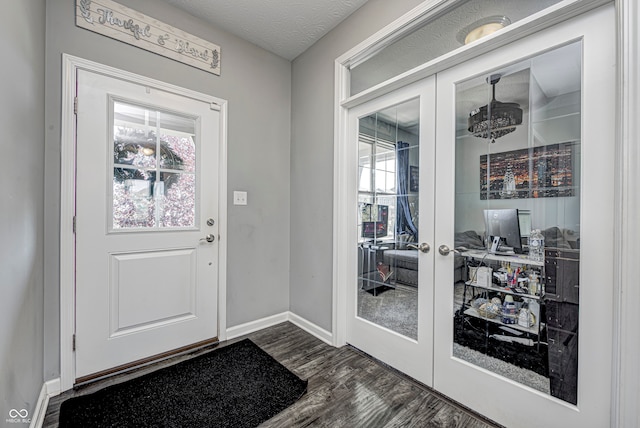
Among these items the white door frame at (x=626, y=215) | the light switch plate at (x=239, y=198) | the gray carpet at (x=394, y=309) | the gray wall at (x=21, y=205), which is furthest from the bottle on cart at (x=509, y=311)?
the gray wall at (x=21, y=205)

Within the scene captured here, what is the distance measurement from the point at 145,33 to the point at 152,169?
99cm

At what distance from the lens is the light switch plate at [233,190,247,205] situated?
8.00 ft

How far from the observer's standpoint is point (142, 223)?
2008 mm

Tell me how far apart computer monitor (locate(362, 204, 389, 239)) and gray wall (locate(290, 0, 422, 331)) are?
311mm

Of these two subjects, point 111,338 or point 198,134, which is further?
point 198,134

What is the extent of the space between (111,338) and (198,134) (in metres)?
1.62

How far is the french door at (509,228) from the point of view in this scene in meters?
1.18

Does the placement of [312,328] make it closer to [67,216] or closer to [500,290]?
[500,290]

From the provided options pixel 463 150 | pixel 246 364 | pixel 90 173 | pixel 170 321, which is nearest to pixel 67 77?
pixel 90 173

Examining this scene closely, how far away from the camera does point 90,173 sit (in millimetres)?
1799

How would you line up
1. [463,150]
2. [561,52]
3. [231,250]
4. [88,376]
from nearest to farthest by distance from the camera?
[561,52] → [463,150] → [88,376] → [231,250]

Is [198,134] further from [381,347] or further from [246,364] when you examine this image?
[381,347]

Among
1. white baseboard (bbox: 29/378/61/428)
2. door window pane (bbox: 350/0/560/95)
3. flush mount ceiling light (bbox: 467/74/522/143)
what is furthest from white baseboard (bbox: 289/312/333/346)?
door window pane (bbox: 350/0/560/95)

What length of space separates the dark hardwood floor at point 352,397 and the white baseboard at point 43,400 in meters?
0.03
